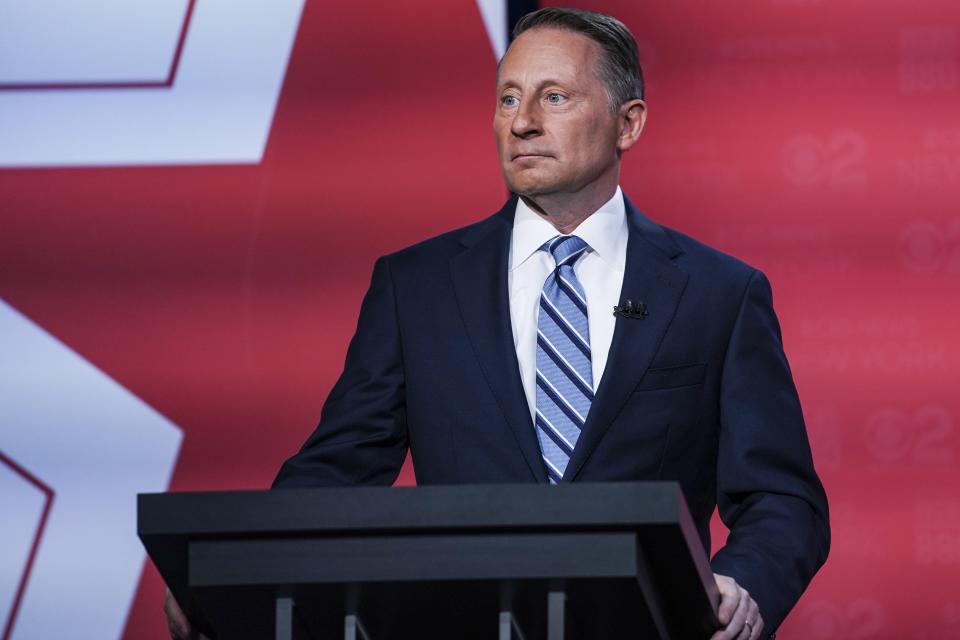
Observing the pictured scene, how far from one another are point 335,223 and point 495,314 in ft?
3.13

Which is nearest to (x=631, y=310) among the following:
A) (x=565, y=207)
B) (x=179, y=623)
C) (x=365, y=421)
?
(x=565, y=207)

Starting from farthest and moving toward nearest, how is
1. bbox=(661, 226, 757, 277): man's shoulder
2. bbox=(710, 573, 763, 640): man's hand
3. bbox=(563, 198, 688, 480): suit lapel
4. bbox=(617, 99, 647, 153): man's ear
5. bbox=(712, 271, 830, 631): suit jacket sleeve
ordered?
1. bbox=(617, 99, 647, 153): man's ear
2. bbox=(661, 226, 757, 277): man's shoulder
3. bbox=(563, 198, 688, 480): suit lapel
4. bbox=(712, 271, 830, 631): suit jacket sleeve
5. bbox=(710, 573, 763, 640): man's hand

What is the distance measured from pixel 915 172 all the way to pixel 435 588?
1.78 meters

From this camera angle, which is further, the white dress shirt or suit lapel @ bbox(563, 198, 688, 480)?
the white dress shirt

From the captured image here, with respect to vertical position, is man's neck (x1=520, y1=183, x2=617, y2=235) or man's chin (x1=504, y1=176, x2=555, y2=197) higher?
man's neck (x1=520, y1=183, x2=617, y2=235)

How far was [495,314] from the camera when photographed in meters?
1.98

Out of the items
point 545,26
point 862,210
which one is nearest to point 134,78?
point 545,26

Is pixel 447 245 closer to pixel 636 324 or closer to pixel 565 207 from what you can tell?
pixel 565 207

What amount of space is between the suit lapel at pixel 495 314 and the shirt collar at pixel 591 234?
0.05 feet

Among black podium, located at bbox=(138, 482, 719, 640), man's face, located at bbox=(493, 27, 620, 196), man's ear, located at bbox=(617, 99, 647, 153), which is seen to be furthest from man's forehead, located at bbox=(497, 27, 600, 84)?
black podium, located at bbox=(138, 482, 719, 640)

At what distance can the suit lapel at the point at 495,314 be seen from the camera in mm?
1863

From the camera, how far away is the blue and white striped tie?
1.89m

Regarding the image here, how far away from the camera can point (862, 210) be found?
277 cm

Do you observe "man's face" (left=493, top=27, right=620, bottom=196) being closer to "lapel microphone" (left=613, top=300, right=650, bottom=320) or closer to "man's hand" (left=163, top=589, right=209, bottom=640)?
"lapel microphone" (left=613, top=300, right=650, bottom=320)
